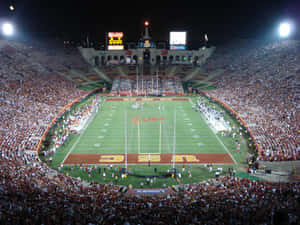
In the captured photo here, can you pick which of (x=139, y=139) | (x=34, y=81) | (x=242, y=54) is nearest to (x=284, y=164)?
(x=139, y=139)

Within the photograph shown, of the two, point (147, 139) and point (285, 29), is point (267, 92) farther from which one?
point (285, 29)

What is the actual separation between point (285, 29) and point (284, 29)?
0.54 feet

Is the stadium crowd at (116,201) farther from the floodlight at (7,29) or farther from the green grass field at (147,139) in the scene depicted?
the floodlight at (7,29)

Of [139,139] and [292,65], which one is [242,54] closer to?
[292,65]

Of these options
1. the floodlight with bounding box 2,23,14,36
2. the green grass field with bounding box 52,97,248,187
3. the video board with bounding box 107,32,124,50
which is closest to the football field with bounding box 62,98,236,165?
the green grass field with bounding box 52,97,248,187

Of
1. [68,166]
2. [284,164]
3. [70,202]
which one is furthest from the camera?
[68,166]

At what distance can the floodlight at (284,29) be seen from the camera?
1686 inches

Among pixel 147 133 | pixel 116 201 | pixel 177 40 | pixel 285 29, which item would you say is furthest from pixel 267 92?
pixel 177 40

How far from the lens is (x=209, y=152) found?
20.5m

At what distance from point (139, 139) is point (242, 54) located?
36.1 m

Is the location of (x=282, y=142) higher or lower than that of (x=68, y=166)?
higher

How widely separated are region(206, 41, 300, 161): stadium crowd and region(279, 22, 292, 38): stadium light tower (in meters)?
1.75

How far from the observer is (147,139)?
22.8 metres

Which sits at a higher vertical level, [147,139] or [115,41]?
[115,41]
